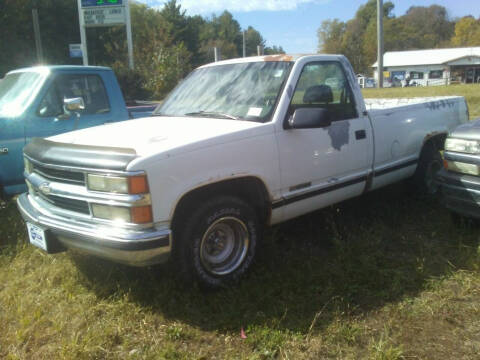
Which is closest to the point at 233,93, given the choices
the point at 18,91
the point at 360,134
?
the point at 360,134

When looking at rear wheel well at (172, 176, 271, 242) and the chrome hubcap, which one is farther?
the chrome hubcap

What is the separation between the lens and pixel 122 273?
3.78 m

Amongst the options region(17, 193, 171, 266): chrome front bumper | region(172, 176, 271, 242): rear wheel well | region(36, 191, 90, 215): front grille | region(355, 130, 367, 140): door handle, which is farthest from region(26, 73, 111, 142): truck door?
region(355, 130, 367, 140): door handle

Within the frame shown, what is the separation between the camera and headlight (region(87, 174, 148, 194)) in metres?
2.84

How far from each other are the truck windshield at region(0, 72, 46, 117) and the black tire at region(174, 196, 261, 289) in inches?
123

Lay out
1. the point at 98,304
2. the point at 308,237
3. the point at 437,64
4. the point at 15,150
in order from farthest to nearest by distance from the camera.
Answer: the point at 437,64 < the point at 15,150 < the point at 308,237 < the point at 98,304

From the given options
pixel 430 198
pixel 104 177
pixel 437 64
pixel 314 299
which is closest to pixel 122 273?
pixel 104 177

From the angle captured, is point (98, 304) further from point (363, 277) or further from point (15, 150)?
point (15, 150)

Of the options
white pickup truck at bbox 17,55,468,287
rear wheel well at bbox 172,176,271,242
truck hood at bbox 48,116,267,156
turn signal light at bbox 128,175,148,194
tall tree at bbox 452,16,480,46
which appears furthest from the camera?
tall tree at bbox 452,16,480,46

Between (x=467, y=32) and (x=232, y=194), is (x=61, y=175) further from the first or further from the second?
(x=467, y=32)

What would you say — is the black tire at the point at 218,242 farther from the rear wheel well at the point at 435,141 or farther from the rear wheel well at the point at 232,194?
the rear wheel well at the point at 435,141

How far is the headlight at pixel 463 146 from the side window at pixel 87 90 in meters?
4.11

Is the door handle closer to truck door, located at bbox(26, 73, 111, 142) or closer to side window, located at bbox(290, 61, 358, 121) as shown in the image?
side window, located at bbox(290, 61, 358, 121)

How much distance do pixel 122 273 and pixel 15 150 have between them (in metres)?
2.26
